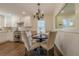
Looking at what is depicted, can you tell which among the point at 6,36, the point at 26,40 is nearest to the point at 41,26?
the point at 6,36

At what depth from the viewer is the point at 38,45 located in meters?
3.66

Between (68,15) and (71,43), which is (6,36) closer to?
(68,15)

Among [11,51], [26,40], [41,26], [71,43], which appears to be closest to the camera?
[71,43]

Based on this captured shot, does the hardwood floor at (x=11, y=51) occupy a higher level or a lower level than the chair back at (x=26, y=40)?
lower

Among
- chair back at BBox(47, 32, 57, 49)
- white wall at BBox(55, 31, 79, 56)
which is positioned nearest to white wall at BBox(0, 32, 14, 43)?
chair back at BBox(47, 32, 57, 49)

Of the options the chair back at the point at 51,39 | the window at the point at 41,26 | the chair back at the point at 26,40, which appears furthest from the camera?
the window at the point at 41,26

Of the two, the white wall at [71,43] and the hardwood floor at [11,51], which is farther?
the hardwood floor at [11,51]

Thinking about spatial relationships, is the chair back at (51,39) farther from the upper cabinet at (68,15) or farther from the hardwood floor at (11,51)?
the hardwood floor at (11,51)

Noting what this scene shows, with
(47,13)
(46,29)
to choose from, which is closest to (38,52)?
(46,29)

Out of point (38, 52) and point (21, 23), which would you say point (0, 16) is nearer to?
point (21, 23)

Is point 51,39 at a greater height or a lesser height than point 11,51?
greater

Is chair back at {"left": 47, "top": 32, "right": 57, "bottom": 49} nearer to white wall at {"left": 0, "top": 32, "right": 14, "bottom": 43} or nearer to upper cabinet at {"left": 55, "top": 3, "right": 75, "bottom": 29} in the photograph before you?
upper cabinet at {"left": 55, "top": 3, "right": 75, "bottom": 29}

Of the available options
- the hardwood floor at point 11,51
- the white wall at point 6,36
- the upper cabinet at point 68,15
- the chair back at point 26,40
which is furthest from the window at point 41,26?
the chair back at point 26,40

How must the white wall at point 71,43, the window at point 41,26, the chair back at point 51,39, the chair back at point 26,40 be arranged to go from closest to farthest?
the white wall at point 71,43
the chair back at point 51,39
the chair back at point 26,40
the window at point 41,26
